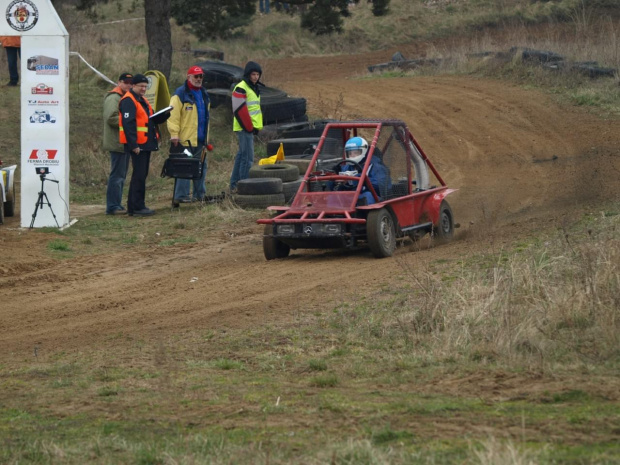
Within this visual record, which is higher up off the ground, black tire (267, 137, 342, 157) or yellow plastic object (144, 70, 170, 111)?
yellow plastic object (144, 70, 170, 111)

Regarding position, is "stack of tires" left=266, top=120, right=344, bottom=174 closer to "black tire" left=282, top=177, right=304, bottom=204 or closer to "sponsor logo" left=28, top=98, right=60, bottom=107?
"black tire" left=282, top=177, right=304, bottom=204

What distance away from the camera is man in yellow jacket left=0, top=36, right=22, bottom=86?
71.2 feet

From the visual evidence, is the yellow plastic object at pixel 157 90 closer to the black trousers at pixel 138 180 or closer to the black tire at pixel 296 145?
the black tire at pixel 296 145

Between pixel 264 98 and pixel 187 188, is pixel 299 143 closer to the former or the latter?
pixel 187 188

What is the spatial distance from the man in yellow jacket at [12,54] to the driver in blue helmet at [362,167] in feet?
39.6

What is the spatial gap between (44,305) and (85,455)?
4.69m

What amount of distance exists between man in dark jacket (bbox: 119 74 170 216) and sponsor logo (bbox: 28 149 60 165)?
1324 mm

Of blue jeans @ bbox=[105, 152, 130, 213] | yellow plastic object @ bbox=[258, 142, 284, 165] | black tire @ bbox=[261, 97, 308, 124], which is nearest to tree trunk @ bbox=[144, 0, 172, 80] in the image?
black tire @ bbox=[261, 97, 308, 124]

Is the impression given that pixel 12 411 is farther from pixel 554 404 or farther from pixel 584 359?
pixel 584 359

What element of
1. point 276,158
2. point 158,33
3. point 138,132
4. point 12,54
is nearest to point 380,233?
point 276,158

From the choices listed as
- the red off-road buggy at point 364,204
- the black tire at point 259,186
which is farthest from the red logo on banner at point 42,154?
the red off-road buggy at point 364,204

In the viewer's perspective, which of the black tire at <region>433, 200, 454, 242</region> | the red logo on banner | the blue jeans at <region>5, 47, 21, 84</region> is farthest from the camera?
the blue jeans at <region>5, 47, 21, 84</region>

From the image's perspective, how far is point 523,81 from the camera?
79.9 ft

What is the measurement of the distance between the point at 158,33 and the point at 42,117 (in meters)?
8.73
